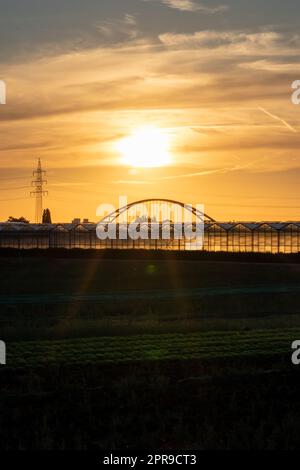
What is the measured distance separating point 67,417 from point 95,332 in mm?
9778

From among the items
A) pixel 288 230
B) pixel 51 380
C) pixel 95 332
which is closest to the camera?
pixel 51 380

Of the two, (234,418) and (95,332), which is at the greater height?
(95,332)

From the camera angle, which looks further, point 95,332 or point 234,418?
point 95,332

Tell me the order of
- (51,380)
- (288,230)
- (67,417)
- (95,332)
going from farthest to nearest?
(288,230), (95,332), (51,380), (67,417)

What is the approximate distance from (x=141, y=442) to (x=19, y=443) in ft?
7.40

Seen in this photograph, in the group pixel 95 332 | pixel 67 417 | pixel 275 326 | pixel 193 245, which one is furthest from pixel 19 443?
pixel 193 245

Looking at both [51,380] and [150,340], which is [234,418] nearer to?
[51,380]

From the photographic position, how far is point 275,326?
2762 cm

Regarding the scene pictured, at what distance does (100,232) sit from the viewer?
357ft

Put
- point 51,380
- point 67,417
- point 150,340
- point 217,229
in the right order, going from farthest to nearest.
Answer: point 217,229 → point 150,340 → point 51,380 → point 67,417

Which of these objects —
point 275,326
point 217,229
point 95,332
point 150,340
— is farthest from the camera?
point 217,229
